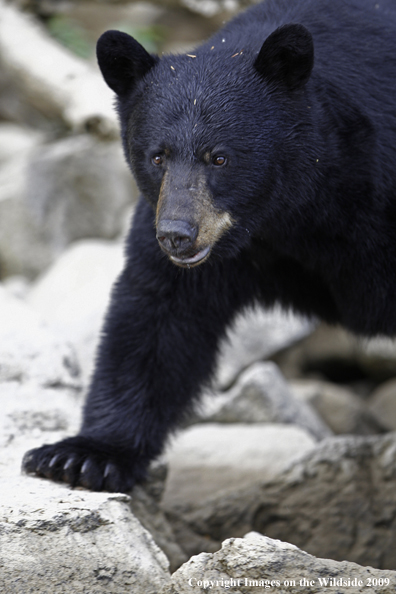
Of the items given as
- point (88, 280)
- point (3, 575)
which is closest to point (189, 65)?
point (3, 575)

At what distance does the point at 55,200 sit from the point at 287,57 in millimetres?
5369

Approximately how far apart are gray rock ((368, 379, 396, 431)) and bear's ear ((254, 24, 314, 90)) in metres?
4.07

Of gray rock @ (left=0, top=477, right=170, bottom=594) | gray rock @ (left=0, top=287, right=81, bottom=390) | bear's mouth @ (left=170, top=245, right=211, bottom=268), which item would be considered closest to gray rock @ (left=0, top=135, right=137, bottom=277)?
gray rock @ (left=0, top=287, right=81, bottom=390)

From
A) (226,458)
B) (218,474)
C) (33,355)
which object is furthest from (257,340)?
(33,355)

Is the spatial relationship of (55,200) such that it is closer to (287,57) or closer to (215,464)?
(215,464)

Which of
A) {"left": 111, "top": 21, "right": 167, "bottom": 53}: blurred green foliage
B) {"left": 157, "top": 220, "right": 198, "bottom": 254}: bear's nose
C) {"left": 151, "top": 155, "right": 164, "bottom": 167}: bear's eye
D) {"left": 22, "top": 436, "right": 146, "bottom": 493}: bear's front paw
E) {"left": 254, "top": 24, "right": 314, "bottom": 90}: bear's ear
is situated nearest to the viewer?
{"left": 157, "top": 220, "right": 198, "bottom": 254}: bear's nose

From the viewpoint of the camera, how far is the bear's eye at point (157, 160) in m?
3.43

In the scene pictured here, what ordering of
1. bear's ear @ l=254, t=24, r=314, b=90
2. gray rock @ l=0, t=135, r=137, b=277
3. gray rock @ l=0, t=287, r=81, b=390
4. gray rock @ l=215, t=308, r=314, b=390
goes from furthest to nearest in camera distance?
gray rock @ l=0, t=135, r=137, b=277, gray rock @ l=215, t=308, r=314, b=390, gray rock @ l=0, t=287, r=81, b=390, bear's ear @ l=254, t=24, r=314, b=90

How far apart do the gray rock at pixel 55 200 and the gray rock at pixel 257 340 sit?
254 centimetres

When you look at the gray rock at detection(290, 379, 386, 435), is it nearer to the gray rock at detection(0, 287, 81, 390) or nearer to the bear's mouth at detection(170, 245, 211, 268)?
the gray rock at detection(0, 287, 81, 390)

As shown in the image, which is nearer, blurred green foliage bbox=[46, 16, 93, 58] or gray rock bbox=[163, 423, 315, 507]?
gray rock bbox=[163, 423, 315, 507]

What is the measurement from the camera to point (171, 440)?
15.2 ft

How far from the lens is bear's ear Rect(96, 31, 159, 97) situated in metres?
3.62

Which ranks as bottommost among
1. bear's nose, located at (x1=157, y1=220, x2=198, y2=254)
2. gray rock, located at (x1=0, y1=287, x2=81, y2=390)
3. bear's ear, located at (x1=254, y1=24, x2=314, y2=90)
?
gray rock, located at (x1=0, y1=287, x2=81, y2=390)
